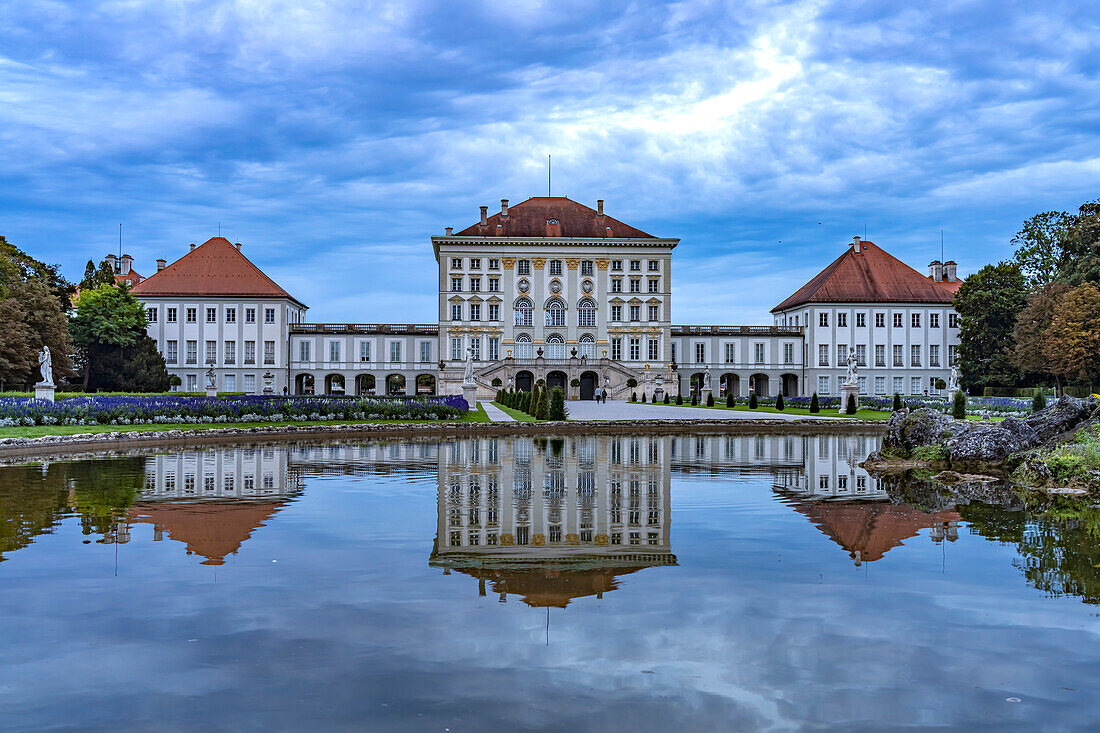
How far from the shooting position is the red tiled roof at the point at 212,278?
223 ft

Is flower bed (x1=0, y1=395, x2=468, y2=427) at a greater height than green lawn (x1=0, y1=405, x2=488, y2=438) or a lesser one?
greater

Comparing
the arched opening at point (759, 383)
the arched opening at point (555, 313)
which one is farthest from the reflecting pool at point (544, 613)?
the arched opening at point (759, 383)

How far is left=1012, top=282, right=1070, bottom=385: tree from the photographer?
146ft

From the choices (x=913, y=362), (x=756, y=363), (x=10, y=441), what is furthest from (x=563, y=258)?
(x=10, y=441)

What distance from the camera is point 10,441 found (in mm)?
17188

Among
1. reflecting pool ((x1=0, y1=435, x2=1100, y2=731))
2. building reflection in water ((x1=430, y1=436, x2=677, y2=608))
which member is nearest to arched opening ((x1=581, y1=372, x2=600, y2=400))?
building reflection in water ((x1=430, y1=436, x2=677, y2=608))

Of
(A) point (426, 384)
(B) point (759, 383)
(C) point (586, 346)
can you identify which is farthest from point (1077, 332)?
(A) point (426, 384)

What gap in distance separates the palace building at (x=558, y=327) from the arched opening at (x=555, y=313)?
0.32ft

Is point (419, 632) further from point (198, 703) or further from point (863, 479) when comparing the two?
point (863, 479)

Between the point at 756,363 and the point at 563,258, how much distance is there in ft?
58.9

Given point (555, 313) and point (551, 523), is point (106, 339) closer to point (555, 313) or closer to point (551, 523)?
point (555, 313)

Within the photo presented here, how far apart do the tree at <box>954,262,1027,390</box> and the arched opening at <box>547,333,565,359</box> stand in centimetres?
2872

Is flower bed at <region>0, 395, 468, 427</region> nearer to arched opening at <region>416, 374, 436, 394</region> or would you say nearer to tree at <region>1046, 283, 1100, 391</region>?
tree at <region>1046, 283, 1100, 391</region>

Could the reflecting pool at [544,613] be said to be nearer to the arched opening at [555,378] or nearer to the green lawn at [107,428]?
the green lawn at [107,428]
